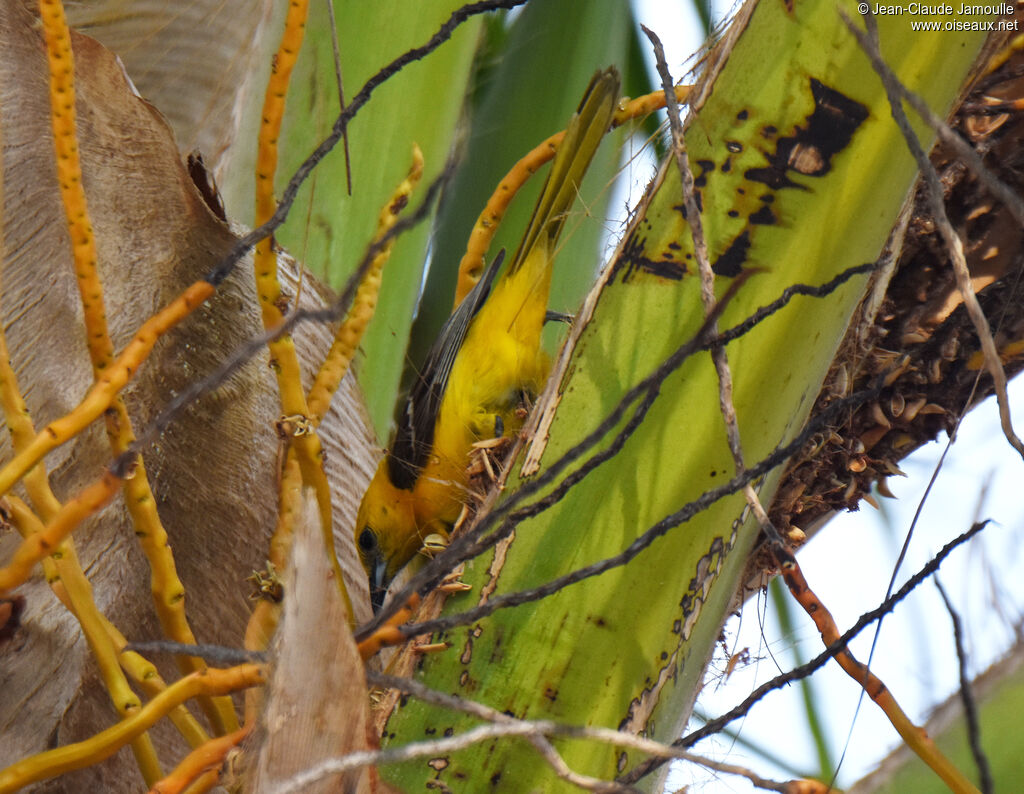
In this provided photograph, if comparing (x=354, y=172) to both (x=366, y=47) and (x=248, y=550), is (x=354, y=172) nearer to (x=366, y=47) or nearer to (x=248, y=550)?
(x=366, y=47)

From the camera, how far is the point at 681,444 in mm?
931

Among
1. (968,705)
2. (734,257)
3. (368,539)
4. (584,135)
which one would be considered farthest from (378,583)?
(968,705)

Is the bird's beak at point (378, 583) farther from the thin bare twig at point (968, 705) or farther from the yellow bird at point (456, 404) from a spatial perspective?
the thin bare twig at point (968, 705)

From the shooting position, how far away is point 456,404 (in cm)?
215

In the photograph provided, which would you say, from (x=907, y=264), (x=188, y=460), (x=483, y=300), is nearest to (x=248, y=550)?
(x=188, y=460)

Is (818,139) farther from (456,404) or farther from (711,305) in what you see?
(456,404)

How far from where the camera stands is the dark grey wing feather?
2031mm

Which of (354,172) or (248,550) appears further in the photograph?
(354,172)

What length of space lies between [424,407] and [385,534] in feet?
1.01

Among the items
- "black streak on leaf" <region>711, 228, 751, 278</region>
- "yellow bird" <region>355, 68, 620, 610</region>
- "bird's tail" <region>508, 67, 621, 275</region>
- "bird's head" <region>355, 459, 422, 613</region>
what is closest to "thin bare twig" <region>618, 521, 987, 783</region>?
"black streak on leaf" <region>711, 228, 751, 278</region>

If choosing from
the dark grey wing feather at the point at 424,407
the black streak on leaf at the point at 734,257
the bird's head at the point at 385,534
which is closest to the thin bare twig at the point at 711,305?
the black streak on leaf at the point at 734,257

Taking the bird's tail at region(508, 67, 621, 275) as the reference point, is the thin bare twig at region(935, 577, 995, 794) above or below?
below

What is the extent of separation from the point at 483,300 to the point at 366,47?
2.16ft

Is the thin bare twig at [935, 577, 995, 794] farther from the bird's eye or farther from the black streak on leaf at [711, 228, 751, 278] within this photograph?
the bird's eye
